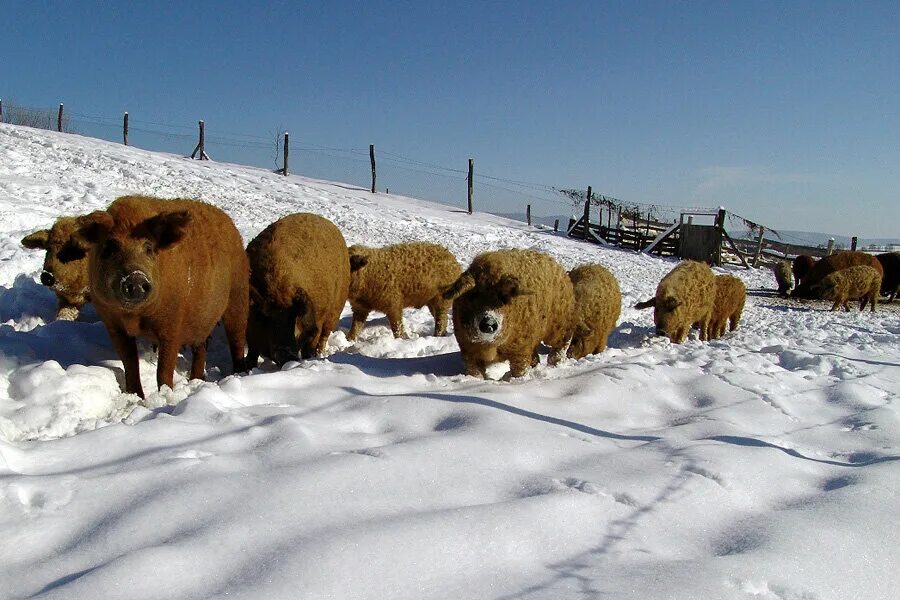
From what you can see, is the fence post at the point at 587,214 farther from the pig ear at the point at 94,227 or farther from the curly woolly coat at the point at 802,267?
the pig ear at the point at 94,227

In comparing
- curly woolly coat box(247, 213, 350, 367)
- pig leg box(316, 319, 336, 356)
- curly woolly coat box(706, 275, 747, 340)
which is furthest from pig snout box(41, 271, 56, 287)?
curly woolly coat box(706, 275, 747, 340)

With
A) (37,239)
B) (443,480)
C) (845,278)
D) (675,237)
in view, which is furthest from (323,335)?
(675,237)

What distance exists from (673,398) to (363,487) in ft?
10.3

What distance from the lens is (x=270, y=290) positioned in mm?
6270

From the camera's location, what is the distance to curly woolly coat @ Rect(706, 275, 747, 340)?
11336mm

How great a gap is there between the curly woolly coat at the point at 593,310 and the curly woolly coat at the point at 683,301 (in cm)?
164

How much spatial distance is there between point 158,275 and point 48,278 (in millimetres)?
3042

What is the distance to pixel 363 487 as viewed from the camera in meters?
2.75

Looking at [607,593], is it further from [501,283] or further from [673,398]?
[501,283]

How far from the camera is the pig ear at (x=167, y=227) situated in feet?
14.5

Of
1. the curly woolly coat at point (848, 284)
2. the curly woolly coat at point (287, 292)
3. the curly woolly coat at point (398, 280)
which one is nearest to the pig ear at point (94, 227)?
the curly woolly coat at point (287, 292)

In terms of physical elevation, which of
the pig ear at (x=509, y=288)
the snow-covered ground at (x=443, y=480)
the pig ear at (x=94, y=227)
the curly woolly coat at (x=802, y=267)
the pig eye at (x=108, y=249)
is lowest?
the snow-covered ground at (x=443, y=480)

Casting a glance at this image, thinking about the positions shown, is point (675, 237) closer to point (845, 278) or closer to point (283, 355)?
point (845, 278)

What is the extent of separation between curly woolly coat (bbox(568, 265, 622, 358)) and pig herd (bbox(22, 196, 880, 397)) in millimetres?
20
